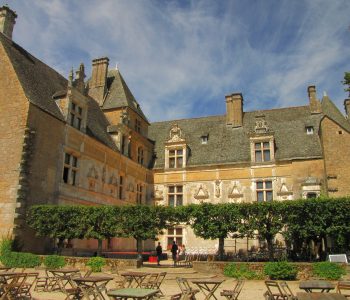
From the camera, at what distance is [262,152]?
24.6 meters

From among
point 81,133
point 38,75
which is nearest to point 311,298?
point 81,133

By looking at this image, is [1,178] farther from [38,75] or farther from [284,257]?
[284,257]

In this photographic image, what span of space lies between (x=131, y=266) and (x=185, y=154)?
12787 mm

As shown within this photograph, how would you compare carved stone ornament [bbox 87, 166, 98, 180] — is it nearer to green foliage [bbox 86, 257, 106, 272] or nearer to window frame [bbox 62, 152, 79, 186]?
window frame [bbox 62, 152, 79, 186]

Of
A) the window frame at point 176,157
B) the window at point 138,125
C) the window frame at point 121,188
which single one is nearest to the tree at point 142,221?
the window frame at point 121,188

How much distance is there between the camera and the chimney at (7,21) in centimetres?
1969

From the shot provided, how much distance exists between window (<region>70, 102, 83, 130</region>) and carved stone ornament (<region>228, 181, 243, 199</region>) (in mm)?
10851

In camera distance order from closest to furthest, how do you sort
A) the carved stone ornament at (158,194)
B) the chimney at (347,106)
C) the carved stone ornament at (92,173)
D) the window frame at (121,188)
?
the carved stone ornament at (92,173)
the window frame at (121,188)
the carved stone ornament at (158,194)
the chimney at (347,106)

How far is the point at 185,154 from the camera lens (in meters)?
26.4

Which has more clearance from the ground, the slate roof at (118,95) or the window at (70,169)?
the slate roof at (118,95)

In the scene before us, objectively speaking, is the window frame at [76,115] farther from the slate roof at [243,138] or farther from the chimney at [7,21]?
the slate roof at [243,138]

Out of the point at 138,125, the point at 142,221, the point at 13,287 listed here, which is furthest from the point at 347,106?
the point at 13,287

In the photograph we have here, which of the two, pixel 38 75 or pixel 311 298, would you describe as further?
pixel 38 75

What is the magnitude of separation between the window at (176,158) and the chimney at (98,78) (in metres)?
6.80
